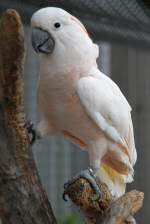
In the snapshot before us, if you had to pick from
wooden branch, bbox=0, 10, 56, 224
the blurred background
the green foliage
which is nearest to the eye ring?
wooden branch, bbox=0, 10, 56, 224

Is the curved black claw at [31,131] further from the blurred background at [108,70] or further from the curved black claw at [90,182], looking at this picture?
the blurred background at [108,70]

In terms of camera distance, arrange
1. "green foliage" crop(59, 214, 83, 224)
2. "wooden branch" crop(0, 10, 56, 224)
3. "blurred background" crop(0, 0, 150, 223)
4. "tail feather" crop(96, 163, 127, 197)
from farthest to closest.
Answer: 1. "green foliage" crop(59, 214, 83, 224)
2. "blurred background" crop(0, 0, 150, 223)
3. "tail feather" crop(96, 163, 127, 197)
4. "wooden branch" crop(0, 10, 56, 224)

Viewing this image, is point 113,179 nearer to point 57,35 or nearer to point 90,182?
point 90,182

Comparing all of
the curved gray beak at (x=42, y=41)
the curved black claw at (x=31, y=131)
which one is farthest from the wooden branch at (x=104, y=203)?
the curved gray beak at (x=42, y=41)

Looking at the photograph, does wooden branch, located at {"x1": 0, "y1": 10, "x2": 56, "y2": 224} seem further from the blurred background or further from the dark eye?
the blurred background

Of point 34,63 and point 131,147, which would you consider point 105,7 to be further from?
point 34,63

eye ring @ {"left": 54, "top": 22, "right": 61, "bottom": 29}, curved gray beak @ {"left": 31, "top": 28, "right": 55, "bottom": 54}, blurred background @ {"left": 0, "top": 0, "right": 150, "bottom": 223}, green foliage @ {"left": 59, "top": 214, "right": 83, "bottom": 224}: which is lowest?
green foliage @ {"left": 59, "top": 214, "right": 83, "bottom": 224}

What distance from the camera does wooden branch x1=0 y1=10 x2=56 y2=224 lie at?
2.93ft

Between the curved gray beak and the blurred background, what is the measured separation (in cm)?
42

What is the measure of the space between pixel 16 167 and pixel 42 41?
0.20 m

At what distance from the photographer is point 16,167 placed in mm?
924

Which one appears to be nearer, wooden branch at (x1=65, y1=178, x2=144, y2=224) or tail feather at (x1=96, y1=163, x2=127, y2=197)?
wooden branch at (x1=65, y1=178, x2=144, y2=224)

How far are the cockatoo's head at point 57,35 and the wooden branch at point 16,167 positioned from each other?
0.09 meters

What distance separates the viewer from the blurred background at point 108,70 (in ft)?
4.69
